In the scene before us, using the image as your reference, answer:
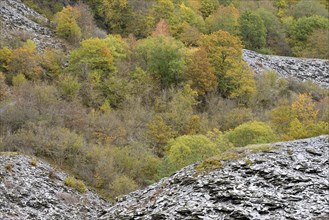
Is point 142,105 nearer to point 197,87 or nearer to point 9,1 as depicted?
point 197,87

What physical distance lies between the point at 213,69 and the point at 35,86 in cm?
2534

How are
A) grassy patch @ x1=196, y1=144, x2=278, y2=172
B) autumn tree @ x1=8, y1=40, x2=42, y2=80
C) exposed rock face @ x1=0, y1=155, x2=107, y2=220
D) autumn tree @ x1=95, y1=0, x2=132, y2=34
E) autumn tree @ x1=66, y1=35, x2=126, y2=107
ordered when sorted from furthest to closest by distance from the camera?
autumn tree @ x1=95, y1=0, x2=132, y2=34 → autumn tree @ x1=66, y1=35, x2=126, y2=107 → autumn tree @ x1=8, y1=40, x2=42, y2=80 → grassy patch @ x1=196, y1=144, x2=278, y2=172 → exposed rock face @ x1=0, y1=155, x2=107, y2=220

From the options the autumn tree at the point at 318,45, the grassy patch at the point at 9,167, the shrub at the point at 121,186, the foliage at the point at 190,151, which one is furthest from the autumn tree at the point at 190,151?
the autumn tree at the point at 318,45

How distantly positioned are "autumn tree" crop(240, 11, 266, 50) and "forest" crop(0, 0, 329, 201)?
35.6 feet

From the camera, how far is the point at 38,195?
31.0 metres

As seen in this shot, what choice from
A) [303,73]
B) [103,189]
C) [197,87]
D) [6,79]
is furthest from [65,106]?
[303,73]

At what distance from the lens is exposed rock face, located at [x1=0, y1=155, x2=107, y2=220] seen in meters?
29.2

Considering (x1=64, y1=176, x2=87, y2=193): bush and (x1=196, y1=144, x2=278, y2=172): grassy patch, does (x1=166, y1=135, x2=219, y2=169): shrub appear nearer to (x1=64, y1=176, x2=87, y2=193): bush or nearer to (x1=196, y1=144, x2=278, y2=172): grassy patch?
(x1=64, y1=176, x2=87, y2=193): bush

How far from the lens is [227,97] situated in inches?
2832

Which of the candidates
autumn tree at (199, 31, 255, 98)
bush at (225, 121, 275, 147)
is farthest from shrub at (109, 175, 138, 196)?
autumn tree at (199, 31, 255, 98)

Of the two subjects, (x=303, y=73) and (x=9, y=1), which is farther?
(x=303, y=73)

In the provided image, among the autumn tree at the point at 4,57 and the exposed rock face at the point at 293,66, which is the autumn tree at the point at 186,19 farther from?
the autumn tree at the point at 4,57

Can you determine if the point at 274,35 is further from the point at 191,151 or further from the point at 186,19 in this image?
the point at 191,151

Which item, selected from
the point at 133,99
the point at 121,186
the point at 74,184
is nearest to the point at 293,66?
the point at 133,99
